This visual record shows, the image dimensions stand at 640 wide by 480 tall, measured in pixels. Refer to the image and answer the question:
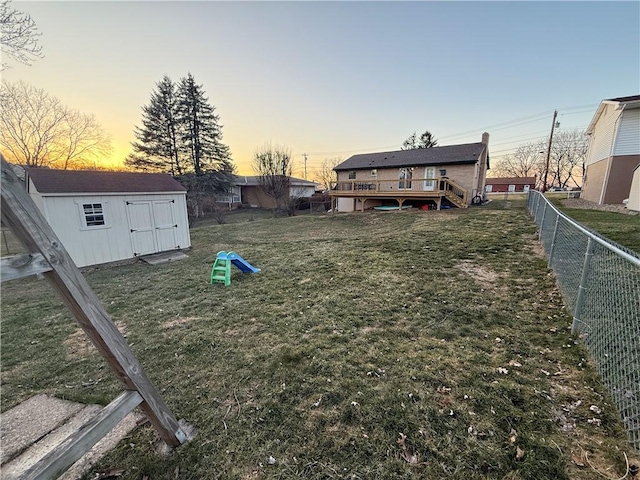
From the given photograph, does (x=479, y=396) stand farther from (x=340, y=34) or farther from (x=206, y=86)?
(x=206, y=86)

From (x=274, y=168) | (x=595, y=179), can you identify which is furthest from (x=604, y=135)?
(x=274, y=168)

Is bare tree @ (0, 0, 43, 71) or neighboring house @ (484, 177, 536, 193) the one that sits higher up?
bare tree @ (0, 0, 43, 71)

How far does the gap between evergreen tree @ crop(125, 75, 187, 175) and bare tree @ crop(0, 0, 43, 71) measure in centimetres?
1908

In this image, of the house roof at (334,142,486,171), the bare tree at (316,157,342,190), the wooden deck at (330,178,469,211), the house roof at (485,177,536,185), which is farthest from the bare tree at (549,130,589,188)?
the wooden deck at (330,178,469,211)

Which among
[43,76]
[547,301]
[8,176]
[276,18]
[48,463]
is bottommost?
[547,301]

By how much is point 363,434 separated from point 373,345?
1.34m

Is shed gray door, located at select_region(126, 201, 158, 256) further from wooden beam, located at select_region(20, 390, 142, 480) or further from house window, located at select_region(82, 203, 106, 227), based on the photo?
wooden beam, located at select_region(20, 390, 142, 480)

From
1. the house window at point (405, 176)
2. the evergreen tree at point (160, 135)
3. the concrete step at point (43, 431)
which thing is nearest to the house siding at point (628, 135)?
the house window at point (405, 176)

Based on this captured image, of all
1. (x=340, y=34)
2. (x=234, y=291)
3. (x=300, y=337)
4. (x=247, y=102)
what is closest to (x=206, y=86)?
(x=247, y=102)

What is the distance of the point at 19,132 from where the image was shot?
60.7 ft

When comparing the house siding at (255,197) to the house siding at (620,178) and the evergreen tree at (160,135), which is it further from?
the house siding at (620,178)

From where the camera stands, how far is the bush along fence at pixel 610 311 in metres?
2.29

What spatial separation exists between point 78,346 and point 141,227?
6.91 m

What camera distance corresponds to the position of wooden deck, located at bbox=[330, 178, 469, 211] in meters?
16.2
